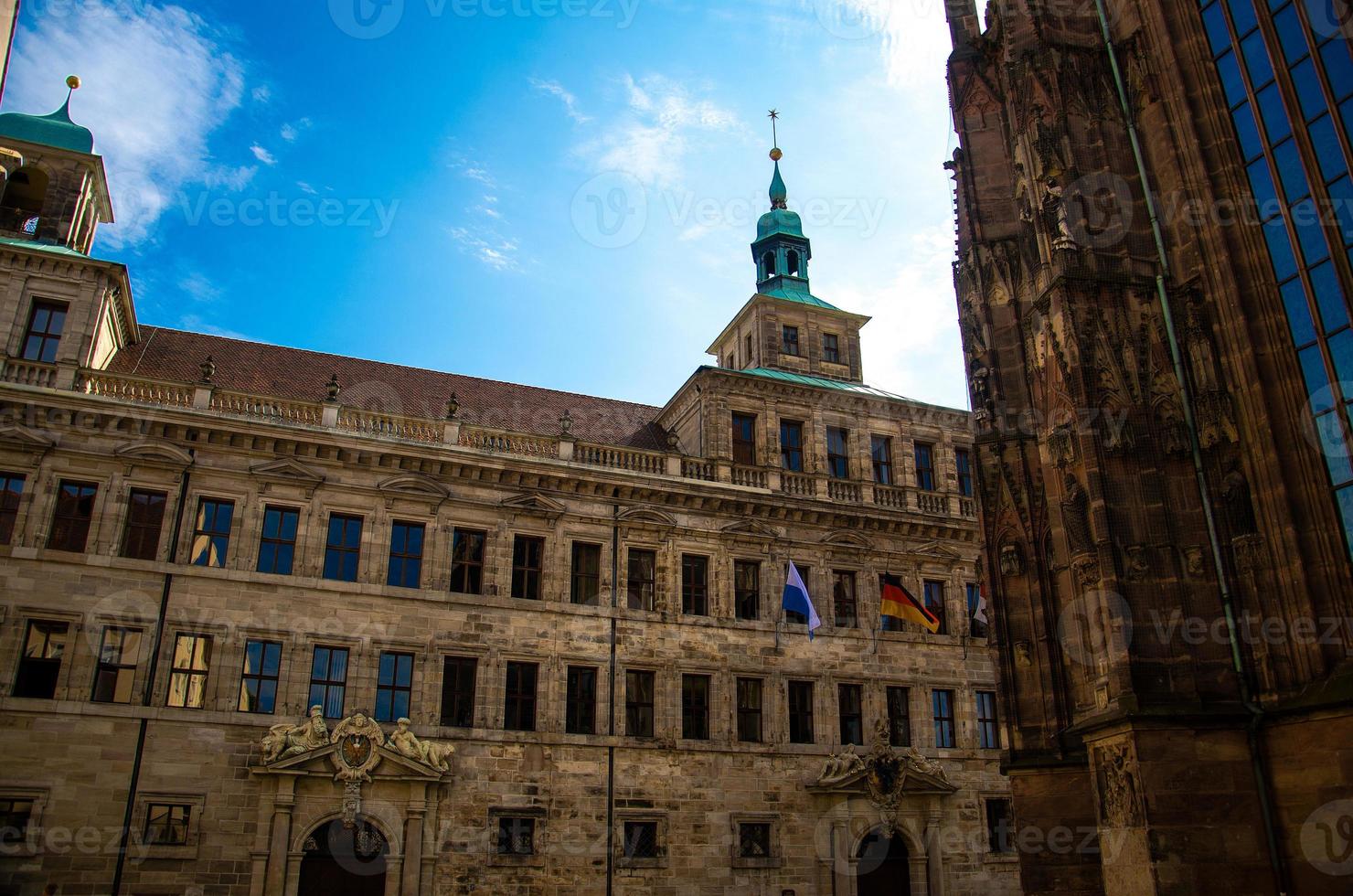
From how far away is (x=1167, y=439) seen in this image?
13.7 meters

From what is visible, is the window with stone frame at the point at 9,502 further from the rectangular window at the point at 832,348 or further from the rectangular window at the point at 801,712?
the rectangular window at the point at 832,348

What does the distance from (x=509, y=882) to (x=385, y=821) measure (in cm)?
324

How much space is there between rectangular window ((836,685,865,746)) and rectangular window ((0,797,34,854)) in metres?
19.6

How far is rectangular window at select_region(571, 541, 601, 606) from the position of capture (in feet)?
94.4

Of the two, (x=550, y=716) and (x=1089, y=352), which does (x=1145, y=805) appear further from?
(x=550, y=716)

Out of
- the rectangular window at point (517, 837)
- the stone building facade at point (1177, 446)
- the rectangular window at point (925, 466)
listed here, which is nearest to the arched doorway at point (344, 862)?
the rectangular window at point (517, 837)

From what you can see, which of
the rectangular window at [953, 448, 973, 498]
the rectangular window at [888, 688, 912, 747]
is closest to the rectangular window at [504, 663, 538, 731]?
the rectangular window at [888, 688, 912, 747]

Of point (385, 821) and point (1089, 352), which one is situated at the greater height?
point (1089, 352)

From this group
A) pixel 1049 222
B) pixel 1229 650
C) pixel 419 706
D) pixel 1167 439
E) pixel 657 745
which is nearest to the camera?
pixel 1229 650

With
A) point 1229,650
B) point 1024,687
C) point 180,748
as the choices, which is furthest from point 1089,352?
point 180,748

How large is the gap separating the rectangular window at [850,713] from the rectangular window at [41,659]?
63.8 ft

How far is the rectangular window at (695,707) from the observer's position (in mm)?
28500

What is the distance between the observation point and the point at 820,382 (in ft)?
116

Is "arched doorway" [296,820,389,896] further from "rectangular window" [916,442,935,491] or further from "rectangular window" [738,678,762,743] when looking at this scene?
"rectangular window" [916,442,935,491]
